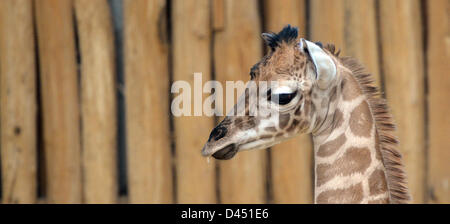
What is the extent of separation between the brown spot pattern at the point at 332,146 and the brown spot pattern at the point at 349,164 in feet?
0.08

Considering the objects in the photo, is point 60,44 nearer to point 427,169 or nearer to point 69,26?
point 69,26

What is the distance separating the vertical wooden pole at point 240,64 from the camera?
2205 mm

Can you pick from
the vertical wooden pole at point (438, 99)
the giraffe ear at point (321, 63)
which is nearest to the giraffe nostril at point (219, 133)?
the giraffe ear at point (321, 63)

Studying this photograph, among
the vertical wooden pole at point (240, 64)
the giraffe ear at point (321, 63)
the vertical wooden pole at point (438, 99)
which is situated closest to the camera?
the giraffe ear at point (321, 63)

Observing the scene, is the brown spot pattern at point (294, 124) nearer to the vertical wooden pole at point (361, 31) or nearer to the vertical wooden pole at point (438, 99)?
the vertical wooden pole at point (361, 31)

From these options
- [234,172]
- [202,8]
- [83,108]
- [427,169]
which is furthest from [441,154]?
[83,108]

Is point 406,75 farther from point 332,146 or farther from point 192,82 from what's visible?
point 332,146

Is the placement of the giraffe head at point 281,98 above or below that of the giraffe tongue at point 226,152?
above

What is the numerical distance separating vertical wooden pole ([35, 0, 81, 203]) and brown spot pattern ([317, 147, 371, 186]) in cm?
129

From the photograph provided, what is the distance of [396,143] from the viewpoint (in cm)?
126

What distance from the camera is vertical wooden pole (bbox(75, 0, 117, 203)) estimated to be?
2225 millimetres

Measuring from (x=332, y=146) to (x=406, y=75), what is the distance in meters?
1.13

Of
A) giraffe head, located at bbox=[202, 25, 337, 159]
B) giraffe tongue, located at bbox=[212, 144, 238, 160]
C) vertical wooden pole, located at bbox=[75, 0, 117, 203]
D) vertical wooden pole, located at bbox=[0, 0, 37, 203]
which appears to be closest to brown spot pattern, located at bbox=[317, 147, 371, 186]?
giraffe head, located at bbox=[202, 25, 337, 159]

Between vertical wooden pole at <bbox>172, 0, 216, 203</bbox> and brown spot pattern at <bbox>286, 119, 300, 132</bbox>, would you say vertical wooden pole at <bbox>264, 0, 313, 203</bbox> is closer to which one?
vertical wooden pole at <bbox>172, 0, 216, 203</bbox>
